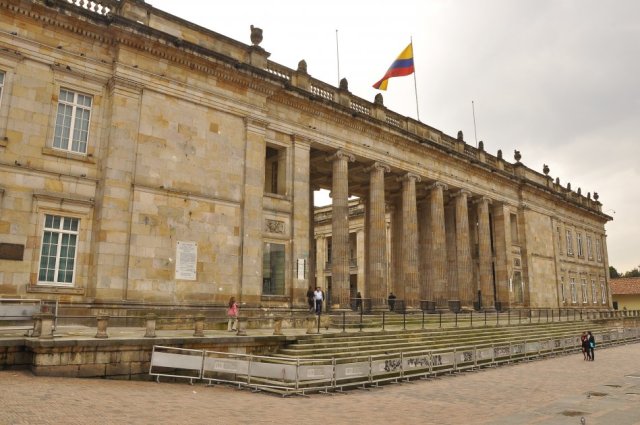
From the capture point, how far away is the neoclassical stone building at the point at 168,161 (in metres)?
15.4

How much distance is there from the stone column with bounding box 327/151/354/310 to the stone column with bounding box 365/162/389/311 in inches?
78.5

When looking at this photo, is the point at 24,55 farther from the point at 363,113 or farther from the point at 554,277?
the point at 554,277

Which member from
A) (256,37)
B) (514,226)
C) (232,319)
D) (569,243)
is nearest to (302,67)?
(256,37)

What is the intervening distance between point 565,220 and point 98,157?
130 feet

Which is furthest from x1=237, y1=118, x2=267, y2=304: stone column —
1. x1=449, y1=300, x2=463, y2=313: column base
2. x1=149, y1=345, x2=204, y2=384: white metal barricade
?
x1=449, y1=300, x2=463, y2=313: column base

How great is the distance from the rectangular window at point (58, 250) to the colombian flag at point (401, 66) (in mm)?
17760

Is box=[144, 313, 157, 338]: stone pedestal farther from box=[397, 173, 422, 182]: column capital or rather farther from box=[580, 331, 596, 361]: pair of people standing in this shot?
box=[397, 173, 422, 182]: column capital

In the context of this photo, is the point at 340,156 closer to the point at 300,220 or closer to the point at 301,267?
the point at 300,220

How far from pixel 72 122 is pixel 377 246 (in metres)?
15.2

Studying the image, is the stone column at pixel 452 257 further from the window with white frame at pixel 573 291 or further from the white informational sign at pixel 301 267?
the window with white frame at pixel 573 291

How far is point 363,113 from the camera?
25.4 meters

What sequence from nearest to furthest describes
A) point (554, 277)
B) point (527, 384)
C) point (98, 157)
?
1. point (527, 384)
2. point (98, 157)
3. point (554, 277)

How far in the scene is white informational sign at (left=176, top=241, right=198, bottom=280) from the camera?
1767 cm

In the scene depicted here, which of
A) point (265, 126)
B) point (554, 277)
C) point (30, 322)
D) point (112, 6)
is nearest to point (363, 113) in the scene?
point (265, 126)
